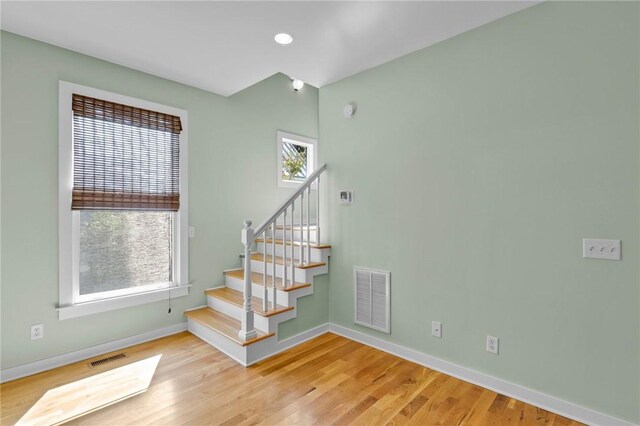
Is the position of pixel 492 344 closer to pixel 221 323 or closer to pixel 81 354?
pixel 221 323

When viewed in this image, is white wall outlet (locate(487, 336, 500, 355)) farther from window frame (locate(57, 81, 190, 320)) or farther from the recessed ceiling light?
→ window frame (locate(57, 81, 190, 320))

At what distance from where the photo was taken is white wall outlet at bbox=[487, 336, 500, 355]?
2.27 m

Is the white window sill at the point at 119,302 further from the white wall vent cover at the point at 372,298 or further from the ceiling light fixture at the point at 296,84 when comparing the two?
the ceiling light fixture at the point at 296,84

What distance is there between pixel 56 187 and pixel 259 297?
2.05 meters

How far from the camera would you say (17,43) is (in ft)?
8.07

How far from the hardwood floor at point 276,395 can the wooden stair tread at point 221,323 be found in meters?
0.21

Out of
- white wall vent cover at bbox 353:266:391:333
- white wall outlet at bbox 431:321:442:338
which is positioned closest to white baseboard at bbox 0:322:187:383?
white wall vent cover at bbox 353:266:391:333

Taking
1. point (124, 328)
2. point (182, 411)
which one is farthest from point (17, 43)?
point (182, 411)

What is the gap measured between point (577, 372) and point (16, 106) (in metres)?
4.44

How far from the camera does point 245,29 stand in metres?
2.40

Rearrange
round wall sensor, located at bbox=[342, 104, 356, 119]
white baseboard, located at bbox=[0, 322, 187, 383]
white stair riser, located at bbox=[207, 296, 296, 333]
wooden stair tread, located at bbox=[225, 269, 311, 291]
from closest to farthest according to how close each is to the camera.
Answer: white baseboard, located at bbox=[0, 322, 187, 383] → white stair riser, located at bbox=[207, 296, 296, 333] → wooden stair tread, located at bbox=[225, 269, 311, 291] → round wall sensor, located at bbox=[342, 104, 356, 119]

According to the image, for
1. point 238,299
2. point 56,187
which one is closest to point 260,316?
point 238,299

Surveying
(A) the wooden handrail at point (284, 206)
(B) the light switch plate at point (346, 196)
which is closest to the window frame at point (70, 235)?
(A) the wooden handrail at point (284, 206)

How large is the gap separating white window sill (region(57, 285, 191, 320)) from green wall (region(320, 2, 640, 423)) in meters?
2.12
